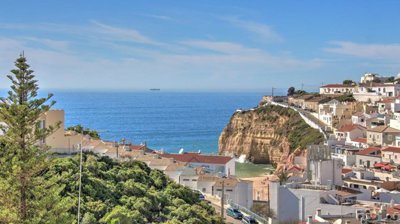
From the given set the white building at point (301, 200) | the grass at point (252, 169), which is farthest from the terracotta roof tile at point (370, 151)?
the white building at point (301, 200)

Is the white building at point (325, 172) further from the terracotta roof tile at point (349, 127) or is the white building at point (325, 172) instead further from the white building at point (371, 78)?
the white building at point (371, 78)

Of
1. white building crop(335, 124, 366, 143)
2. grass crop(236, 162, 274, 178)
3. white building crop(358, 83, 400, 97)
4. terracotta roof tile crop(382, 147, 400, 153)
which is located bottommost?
grass crop(236, 162, 274, 178)

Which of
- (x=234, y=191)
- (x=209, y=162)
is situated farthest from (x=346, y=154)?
(x=234, y=191)

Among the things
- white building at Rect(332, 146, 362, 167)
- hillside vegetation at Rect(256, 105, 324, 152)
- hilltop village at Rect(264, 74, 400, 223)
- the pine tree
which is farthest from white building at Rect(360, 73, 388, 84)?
the pine tree

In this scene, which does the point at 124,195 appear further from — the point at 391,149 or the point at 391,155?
the point at 391,149

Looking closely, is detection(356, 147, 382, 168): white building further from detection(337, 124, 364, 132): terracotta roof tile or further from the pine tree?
the pine tree

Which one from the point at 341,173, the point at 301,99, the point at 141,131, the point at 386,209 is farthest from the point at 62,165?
the point at 141,131
